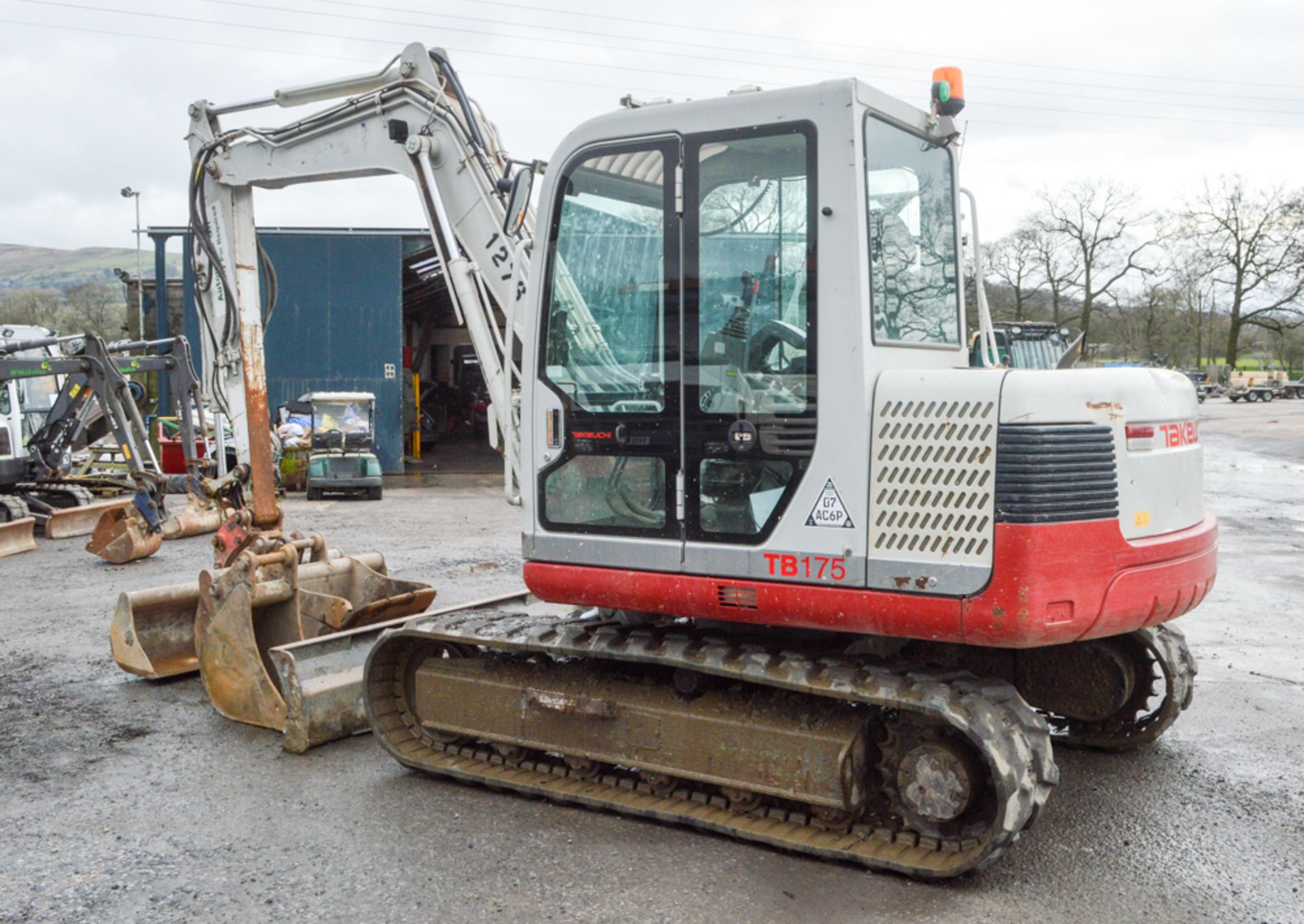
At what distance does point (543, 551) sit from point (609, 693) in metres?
0.68

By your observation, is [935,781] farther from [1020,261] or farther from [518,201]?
[1020,261]

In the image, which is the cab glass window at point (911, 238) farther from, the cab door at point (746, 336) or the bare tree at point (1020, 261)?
the bare tree at point (1020, 261)

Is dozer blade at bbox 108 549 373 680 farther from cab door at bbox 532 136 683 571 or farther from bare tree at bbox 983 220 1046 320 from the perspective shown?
bare tree at bbox 983 220 1046 320

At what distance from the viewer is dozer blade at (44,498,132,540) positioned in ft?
48.1

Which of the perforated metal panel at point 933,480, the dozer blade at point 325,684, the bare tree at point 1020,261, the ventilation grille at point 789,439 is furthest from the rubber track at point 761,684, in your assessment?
the bare tree at point 1020,261

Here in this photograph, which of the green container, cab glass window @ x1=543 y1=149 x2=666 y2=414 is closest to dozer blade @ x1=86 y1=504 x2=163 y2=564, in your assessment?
the green container

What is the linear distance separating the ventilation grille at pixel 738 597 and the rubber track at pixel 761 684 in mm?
232

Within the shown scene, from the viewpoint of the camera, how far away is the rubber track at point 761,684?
13.6 ft

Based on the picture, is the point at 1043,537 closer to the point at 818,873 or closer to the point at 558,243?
the point at 818,873

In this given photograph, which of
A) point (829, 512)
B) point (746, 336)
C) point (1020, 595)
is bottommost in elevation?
point (1020, 595)

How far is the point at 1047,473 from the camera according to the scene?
4031 millimetres

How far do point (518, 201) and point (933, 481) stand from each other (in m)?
2.12

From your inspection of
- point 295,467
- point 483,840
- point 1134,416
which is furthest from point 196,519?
point 1134,416

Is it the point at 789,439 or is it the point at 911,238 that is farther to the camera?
the point at 911,238
